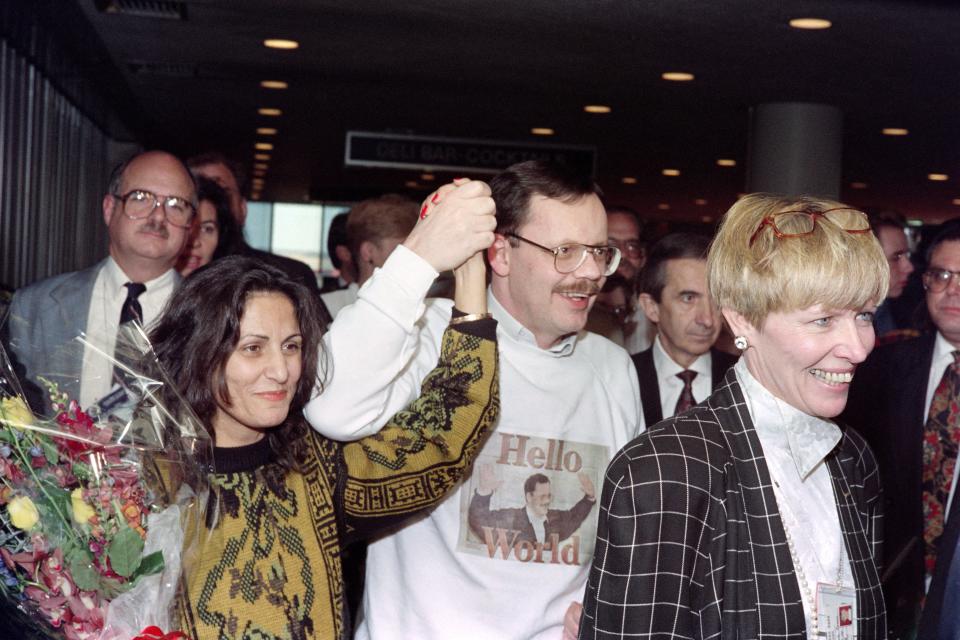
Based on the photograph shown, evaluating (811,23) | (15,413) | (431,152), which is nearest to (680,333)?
(15,413)

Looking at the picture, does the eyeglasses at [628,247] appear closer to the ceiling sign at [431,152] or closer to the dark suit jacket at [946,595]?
the dark suit jacket at [946,595]

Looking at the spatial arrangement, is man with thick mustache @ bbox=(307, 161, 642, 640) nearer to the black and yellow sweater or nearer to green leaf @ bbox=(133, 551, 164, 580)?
the black and yellow sweater

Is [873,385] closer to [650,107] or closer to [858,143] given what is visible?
[650,107]

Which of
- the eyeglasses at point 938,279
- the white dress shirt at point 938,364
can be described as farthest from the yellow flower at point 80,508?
the eyeglasses at point 938,279

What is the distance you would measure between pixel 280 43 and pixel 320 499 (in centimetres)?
545

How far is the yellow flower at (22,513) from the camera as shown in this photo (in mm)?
1458

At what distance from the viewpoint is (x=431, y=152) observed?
31.2ft

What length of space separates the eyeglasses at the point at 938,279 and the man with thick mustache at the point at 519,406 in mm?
1720

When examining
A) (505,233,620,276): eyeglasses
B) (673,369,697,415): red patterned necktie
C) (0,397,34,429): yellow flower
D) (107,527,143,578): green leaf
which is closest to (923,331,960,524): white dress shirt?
(673,369,697,415): red patterned necktie

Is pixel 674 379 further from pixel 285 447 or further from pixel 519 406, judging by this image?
pixel 285 447

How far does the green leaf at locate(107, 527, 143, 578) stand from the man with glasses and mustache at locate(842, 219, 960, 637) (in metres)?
2.45

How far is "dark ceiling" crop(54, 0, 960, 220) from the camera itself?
5.94 meters

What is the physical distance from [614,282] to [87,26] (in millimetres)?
3810

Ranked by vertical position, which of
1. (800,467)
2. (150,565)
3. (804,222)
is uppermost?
(804,222)
